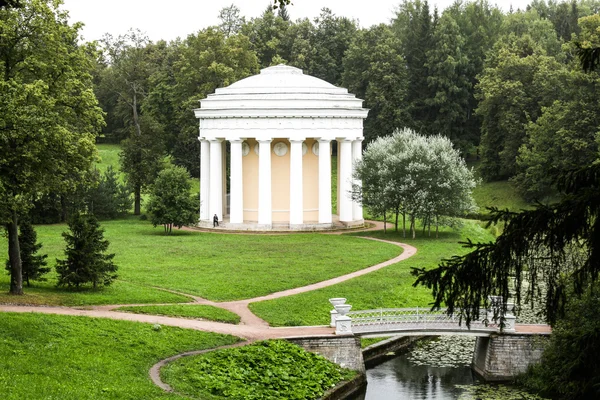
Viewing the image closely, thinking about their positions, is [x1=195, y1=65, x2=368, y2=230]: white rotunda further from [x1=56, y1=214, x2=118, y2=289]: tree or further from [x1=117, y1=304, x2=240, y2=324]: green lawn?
[x1=117, y1=304, x2=240, y2=324]: green lawn

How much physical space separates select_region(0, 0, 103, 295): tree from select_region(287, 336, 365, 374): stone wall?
9375 mm

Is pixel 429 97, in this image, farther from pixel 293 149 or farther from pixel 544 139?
pixel 293 149

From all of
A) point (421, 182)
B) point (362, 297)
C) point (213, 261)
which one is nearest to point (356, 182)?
point (421, 182)

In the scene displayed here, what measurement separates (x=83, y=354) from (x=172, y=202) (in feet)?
105

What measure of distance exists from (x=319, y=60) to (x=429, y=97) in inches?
566

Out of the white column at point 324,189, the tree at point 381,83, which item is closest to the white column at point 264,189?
the white column at point 324,189

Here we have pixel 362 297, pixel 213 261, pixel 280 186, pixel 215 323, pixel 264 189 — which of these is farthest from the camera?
pixel 280 186

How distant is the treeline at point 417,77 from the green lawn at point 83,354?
125 ft

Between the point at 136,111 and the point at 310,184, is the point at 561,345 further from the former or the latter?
the point at 136,111

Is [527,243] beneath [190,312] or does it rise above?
above

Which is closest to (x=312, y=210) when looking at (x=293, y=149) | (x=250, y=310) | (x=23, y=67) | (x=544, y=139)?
(x=293, y=149)

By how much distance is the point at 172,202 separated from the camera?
2293 inches

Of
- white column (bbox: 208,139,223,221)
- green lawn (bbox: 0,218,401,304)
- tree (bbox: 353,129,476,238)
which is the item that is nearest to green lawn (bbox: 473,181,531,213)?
tree (bbox: 353,129,476,238)

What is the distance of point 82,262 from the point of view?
3562 centimetres
